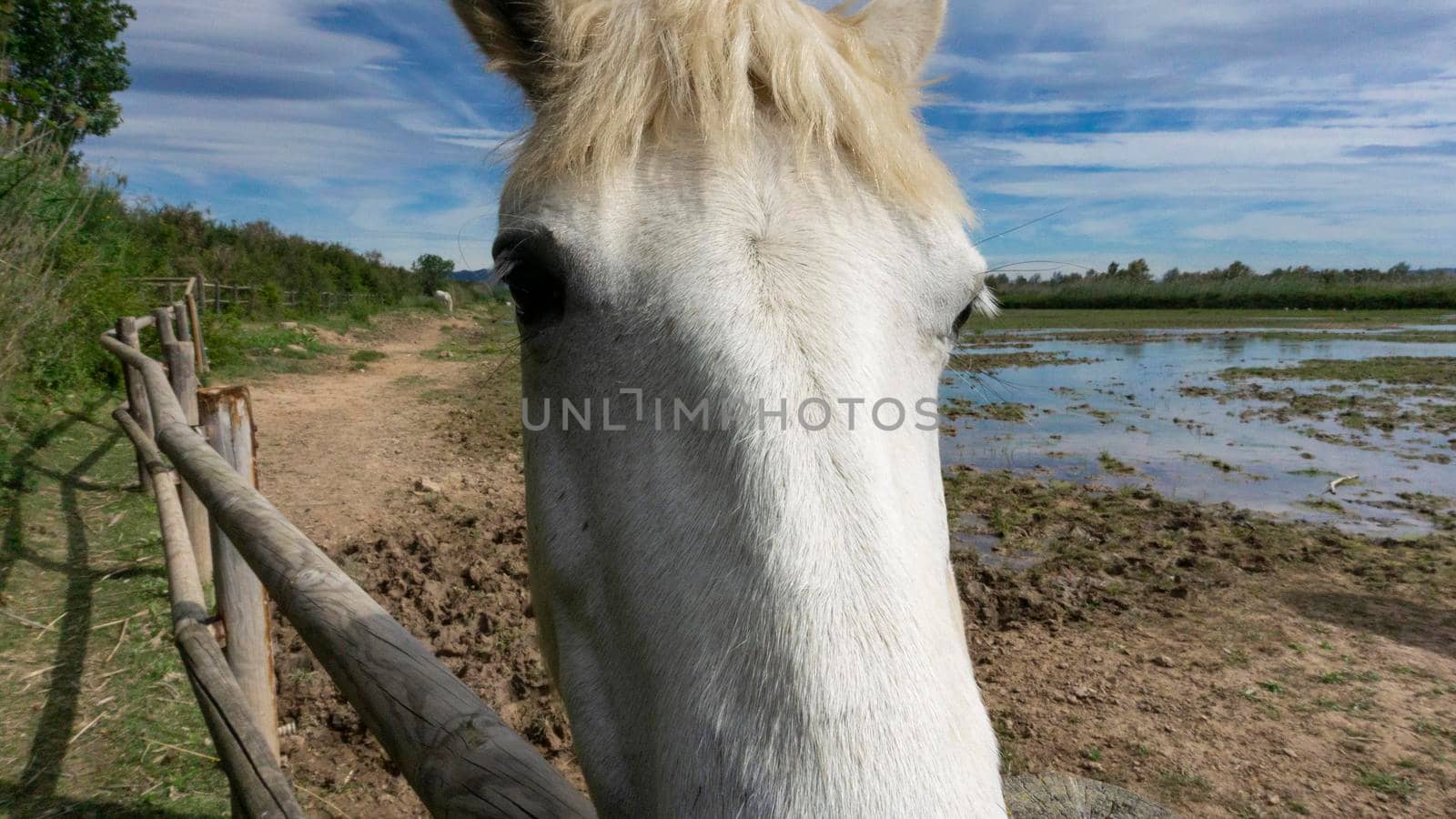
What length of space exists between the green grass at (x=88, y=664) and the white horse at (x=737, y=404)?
2.88 meters

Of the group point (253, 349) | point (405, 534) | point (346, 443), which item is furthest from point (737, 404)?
point (253, 349)

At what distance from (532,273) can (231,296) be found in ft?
79.8

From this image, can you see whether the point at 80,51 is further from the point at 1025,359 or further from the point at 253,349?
the point at 1025,359

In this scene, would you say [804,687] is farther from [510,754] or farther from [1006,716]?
[1006,716]

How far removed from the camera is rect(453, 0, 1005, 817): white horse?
86 centimetres

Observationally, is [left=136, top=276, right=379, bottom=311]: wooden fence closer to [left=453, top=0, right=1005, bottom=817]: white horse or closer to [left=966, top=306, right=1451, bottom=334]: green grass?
[left=453, top=0, right=1005, bottom=817]: white horse

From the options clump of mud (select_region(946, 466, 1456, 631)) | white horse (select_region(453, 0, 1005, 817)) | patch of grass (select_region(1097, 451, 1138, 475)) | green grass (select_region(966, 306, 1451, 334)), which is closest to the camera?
white horse (select_region(453, 0, 1005, 817))

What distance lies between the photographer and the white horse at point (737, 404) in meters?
0.86

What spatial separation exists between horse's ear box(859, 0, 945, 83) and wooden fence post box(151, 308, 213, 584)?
147 inches

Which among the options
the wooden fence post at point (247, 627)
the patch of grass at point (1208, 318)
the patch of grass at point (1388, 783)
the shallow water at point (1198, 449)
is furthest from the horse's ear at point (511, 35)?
the patch of grass at point (1208, 318)

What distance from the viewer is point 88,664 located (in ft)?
12.8

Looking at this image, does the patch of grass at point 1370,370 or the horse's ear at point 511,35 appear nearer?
the horse's ear at point 511,35

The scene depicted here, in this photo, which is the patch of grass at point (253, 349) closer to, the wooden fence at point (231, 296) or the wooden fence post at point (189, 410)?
the wooden fence at point (231, 296)

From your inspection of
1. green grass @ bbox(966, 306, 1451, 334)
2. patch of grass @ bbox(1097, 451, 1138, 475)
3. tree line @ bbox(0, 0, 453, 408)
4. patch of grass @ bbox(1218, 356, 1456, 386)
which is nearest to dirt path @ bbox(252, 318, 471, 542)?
tree line @ bbox(0, 0, 453, 408)
